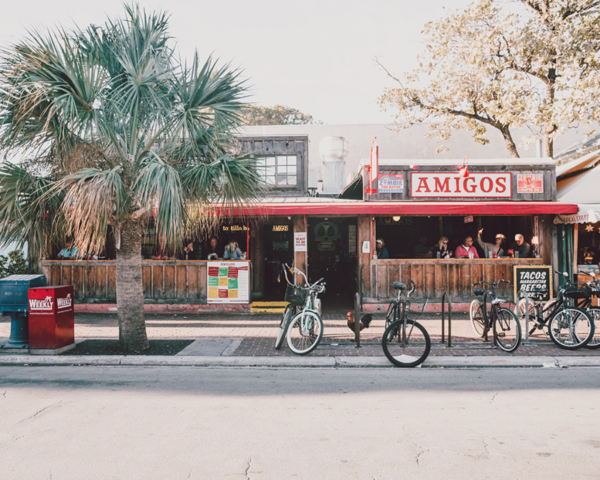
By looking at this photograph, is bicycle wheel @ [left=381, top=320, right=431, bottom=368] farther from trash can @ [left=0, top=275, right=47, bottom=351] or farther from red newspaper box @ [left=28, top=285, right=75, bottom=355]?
trash can @ [left=0, top=275, right=47, bottom=351]

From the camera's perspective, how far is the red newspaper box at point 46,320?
26.2 ft

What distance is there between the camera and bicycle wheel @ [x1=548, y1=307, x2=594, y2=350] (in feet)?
26.9


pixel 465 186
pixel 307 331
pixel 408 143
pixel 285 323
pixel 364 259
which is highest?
pixel 408 143

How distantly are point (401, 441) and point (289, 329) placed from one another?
3.90m

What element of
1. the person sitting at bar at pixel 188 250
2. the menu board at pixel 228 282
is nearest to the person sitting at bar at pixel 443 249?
the menu board at pixel 228 282

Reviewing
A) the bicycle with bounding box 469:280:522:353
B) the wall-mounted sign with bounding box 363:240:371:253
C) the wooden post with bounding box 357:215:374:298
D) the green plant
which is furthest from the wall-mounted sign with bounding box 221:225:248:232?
the bicycle with bounding box 469:280:522:353

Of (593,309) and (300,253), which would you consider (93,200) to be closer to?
(300,253)

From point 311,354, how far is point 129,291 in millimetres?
3543

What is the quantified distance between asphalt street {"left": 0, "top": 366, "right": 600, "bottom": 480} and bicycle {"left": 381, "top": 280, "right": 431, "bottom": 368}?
0.25m

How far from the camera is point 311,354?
8078mm

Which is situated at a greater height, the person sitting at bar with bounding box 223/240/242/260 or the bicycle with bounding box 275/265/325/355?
the person sitting at bar with bounding box 223/240/242/260

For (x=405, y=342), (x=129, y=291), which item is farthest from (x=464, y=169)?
(x=129, y=291)

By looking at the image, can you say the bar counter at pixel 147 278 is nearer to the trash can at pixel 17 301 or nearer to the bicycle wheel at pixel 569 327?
the trash can at pixel 17 301

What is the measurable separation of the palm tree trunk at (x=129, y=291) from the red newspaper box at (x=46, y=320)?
1068 millimetres
